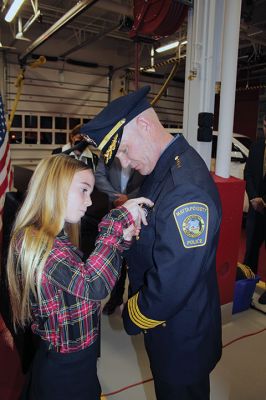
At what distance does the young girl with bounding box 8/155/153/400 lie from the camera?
4.32ft

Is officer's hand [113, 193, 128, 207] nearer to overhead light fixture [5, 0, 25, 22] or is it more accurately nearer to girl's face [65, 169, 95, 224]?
girl's face [65, 169, 95, 224]

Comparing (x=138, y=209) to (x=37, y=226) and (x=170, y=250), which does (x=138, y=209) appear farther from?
(x=37, y=226)

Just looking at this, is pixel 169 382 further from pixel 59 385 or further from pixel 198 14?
pixel 198 14

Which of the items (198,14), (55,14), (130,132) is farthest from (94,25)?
(130,132)

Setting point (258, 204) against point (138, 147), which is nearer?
point (138, 147)

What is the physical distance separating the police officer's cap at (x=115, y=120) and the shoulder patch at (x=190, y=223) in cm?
38

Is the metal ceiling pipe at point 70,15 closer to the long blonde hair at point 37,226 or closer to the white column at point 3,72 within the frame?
the white column at point 3,72

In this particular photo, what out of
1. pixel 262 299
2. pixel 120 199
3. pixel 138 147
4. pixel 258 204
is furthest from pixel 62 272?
pixel 258 204

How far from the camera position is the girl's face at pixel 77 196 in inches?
56.6

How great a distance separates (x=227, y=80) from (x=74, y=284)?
2.17 meters

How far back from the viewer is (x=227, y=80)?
8.82ft

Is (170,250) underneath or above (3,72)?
underneath

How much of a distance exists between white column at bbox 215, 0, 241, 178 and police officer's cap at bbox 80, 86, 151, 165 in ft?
5.41

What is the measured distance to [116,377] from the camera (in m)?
2.50
